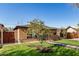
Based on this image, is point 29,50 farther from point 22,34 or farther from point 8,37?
point 8,37

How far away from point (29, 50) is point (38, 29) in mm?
331

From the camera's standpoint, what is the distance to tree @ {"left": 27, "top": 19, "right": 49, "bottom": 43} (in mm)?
4230

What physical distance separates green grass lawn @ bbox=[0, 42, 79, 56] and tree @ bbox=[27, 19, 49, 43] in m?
0.12

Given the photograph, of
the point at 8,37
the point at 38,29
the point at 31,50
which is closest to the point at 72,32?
the point at 38,29

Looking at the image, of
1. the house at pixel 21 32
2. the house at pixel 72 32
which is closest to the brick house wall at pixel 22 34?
the house at pixel 21 32

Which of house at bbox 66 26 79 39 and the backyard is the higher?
house at bbox 66 26 79 39

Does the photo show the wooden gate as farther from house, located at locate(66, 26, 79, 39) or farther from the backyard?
house, located at locate(66, 26, 79, 39)

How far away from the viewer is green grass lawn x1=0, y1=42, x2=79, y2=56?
167 inches

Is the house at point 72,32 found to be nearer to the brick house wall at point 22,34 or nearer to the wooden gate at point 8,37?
the brick house wall at point 22,34

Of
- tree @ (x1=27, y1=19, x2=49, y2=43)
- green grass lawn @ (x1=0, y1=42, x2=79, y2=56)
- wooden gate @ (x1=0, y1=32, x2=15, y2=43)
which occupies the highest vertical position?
tree @ (x1=27, y1=19, x2=49, y2=43)

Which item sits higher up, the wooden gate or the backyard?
the wooden gate

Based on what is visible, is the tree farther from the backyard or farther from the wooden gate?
the wooden gate

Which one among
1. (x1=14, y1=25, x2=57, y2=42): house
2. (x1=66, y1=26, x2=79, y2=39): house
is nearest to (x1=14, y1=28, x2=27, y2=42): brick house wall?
(x1=14, y1=25, x2=57, y2=42): house

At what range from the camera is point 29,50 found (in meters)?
4.25
